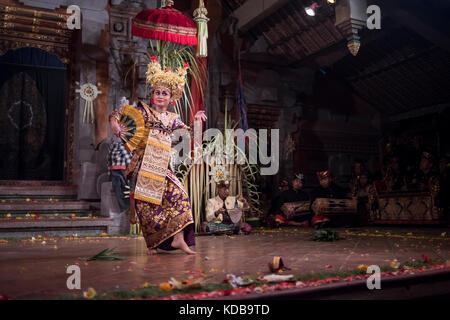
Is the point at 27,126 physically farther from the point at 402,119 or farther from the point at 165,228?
the point at 402,119

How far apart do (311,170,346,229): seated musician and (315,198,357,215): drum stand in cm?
4

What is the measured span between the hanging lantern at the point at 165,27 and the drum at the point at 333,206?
379 cm

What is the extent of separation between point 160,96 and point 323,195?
16.7ft

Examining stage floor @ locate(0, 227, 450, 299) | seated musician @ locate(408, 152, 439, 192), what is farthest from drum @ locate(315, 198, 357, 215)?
stage floor @ locate(0, 227, 450, 299)

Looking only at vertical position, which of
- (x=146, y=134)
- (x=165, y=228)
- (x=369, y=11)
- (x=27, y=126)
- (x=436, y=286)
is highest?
(x=369, y=11)

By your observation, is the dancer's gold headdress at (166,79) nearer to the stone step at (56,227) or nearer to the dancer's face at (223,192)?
the dancer's face at (223,192)

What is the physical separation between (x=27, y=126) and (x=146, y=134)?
6951 millimetres

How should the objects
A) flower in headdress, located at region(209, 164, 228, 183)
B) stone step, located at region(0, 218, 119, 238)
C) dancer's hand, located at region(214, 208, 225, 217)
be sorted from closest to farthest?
stone step, located at region(0, 218, 119, 238), dancer's hand, located at region(214, 208, 225, 217), flower in headdress, located at region(209, 164, 228, 183)

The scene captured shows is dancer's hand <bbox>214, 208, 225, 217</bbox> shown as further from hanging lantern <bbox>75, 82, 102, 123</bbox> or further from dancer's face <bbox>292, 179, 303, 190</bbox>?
hanging lantern <bbox>75, 82, 102, 123</bbox>

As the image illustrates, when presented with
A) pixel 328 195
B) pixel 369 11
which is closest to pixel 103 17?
pixel 369 11

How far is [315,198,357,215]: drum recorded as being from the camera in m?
8.30

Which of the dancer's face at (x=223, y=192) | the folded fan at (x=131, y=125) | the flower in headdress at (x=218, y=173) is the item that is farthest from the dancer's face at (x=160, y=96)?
the flower in headdress at (x=218, y=173)
